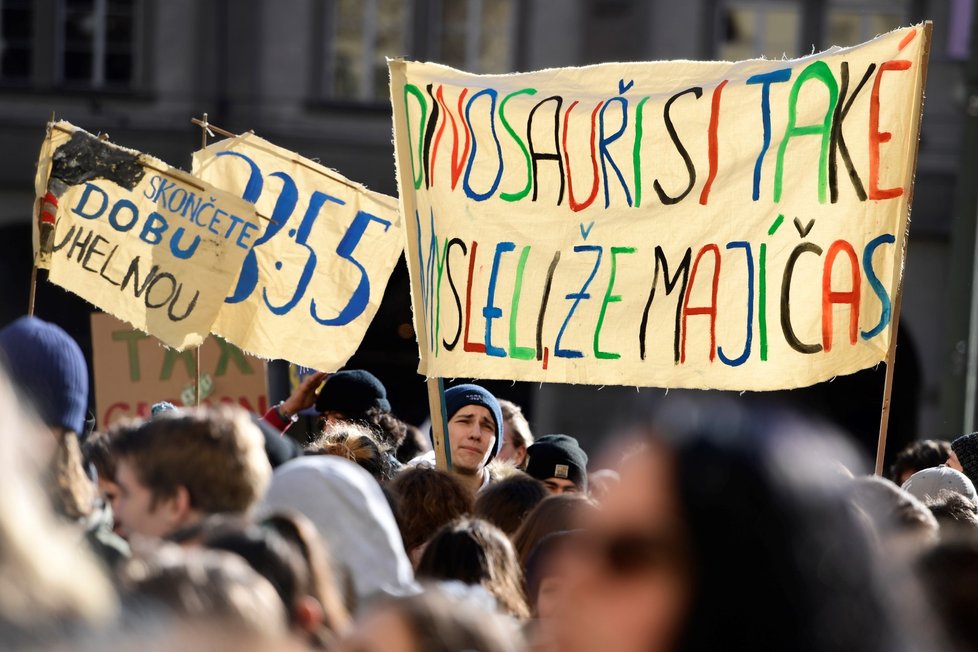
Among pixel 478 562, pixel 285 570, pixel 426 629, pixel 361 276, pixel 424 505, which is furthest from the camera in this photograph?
pixel 361 276

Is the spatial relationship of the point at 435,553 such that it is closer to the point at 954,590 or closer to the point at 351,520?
the point at 351,520

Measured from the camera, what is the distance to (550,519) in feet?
12.1

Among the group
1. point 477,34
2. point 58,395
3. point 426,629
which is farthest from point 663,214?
point 477,34

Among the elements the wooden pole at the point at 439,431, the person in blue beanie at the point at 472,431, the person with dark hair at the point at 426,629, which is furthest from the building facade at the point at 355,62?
the person with dark hair at the point at 426,629

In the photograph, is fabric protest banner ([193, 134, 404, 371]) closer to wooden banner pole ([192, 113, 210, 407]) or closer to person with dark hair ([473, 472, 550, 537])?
wooden banner pole ([192, 113, 210, 407])

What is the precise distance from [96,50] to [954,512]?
11.4 meters

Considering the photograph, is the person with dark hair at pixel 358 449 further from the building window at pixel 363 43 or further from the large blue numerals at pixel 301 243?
the building window at pixel 363 43

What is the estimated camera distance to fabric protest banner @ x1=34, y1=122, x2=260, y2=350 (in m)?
6.30

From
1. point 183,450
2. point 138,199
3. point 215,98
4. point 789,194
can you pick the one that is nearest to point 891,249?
point 789,194

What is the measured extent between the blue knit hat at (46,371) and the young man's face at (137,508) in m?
0.37

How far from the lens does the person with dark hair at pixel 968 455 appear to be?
5551 mm

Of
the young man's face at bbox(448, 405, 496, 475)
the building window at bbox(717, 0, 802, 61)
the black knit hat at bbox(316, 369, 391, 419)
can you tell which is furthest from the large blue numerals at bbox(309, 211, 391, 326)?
the building window at bbox(717, 0, 802, 61)

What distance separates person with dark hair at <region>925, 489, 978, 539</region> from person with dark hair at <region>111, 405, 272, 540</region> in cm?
218

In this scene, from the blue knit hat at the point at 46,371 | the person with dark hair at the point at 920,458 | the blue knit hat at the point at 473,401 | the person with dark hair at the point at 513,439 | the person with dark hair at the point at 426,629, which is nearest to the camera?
the person with dark hair at the point at 426,629
